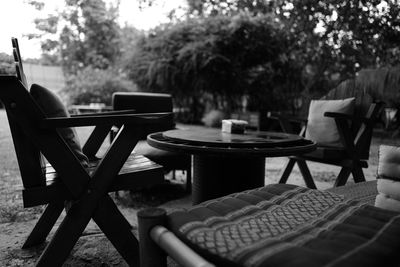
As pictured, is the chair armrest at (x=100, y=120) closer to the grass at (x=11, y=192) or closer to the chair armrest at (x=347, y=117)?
the grass at (x=11, y=192)

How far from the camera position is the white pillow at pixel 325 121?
260 cm

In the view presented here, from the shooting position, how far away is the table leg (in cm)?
184

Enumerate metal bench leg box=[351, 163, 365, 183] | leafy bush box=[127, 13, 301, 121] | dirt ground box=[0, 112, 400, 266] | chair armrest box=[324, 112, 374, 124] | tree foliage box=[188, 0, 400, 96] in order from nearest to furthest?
dirt ground box=[0, 112, 400, 266] < chair armrest box=[324, 112, 374, 124] < metal bench leg box=[351, 163, 365, 183] < tree foliage box=[188, 0, 400, 96] < leafy bush box=[127, 13, 301, 121]

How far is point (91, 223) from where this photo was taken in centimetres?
204

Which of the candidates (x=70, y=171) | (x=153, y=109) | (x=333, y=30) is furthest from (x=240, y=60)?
(x=70, y=171)

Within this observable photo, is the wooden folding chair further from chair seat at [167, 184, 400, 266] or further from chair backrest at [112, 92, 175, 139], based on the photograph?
chair backrest at [112, 92, 175, 139]

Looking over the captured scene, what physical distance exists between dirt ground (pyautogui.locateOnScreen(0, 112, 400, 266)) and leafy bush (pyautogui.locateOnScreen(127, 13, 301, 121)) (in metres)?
3.61

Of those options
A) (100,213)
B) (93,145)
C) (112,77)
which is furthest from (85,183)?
(112,77)

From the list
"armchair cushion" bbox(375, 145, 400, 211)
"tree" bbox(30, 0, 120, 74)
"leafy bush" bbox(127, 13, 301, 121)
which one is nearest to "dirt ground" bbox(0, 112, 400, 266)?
"armchair cushion" bbox(375, 145, 400, 211)

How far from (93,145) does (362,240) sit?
1545mm

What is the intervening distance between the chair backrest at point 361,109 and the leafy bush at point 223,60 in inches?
162

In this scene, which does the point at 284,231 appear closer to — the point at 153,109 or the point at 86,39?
Result: the point at 153,109

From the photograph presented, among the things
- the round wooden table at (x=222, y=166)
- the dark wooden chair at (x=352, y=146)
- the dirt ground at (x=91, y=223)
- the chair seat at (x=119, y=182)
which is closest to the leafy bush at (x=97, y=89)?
the dirt ground at (x=91, y=223)

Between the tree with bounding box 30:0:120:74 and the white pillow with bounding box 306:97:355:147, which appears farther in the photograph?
the tree with bounding box 30:0:120:74
